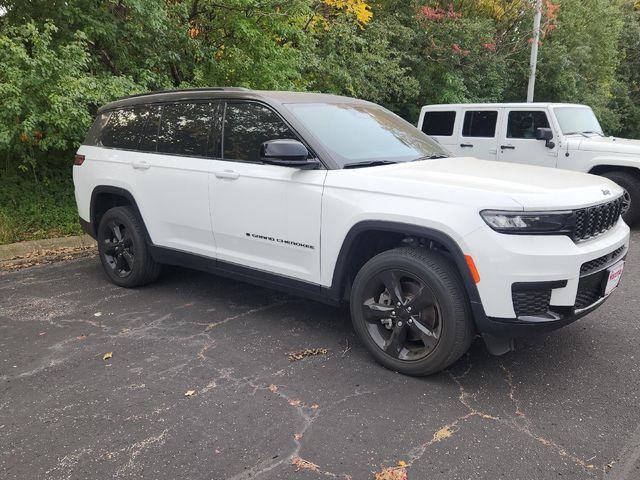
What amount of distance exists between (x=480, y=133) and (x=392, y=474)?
316 inches

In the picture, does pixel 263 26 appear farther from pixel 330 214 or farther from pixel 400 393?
pixel 400 393

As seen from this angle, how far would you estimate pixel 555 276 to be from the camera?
292cm

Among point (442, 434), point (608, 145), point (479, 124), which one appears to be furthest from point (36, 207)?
point (608, 145)

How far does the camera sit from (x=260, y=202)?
3951 mm

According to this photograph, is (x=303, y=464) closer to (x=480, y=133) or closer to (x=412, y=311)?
(x=412, y=311)

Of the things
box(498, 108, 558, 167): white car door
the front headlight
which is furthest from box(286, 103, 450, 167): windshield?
box(498, 108, 558, 167): white car door

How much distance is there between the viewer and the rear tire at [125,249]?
5.01 meters

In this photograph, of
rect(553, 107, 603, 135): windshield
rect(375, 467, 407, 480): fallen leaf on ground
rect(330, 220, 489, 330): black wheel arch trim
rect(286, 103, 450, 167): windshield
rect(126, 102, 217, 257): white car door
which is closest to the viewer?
rect(375, 467, 407, 480): fallen leaf on ground

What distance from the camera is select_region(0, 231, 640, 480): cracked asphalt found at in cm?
261

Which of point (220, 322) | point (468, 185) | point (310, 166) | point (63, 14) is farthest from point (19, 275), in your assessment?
point (468, 185)

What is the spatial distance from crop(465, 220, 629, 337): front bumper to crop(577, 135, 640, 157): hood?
5.50m

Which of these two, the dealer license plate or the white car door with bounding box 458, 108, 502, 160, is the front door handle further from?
the white car door with bounding box 458, 108, 502, 160

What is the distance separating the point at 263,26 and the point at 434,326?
6671 millimetres

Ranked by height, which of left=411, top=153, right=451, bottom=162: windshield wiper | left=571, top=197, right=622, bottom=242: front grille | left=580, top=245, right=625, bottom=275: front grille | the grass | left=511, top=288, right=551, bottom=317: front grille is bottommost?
the grass
